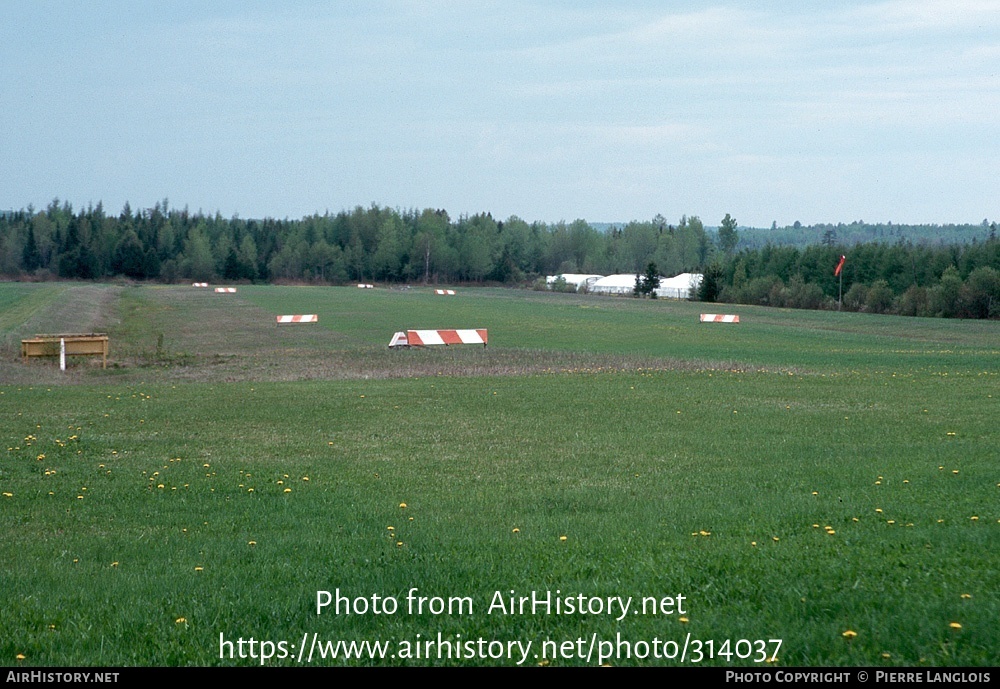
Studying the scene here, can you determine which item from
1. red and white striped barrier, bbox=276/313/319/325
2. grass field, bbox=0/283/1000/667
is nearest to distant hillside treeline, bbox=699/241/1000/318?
red and white striped barrier, bbox=276/313/319/325

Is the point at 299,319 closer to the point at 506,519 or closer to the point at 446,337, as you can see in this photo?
the point at 446,337

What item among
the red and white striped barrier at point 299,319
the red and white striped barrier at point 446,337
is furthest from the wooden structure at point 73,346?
the red and white striped barrier at point 299,319

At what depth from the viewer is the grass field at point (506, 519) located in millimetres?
6039

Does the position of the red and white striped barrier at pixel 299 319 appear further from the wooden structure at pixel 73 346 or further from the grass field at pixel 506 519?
the grass field at pixel 506 519

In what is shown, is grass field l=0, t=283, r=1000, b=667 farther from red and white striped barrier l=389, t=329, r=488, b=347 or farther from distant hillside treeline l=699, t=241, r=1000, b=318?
distant hillside treeline l=699, t=241, r=1000, b=318

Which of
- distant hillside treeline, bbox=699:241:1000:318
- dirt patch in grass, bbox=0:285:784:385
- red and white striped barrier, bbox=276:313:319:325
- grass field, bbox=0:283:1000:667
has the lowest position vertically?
dirt patch in grass, bbox=0:285:784:385

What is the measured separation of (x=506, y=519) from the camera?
1005cm

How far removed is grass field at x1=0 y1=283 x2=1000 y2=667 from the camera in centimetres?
604

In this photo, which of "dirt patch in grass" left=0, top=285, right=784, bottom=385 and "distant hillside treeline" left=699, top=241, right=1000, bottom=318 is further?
"distant hillside treeline" left=699, top=241, right=1000, bottom=318

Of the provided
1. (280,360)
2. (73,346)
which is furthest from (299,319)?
(73,346)

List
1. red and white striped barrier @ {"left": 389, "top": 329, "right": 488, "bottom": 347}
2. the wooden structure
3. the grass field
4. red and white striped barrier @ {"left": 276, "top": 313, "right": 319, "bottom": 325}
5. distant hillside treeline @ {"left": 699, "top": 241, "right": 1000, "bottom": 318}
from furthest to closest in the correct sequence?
distant hillside treeline @ {"left": 699, "top": 241, "right": 1000, "bottom": 318} → red and white striped barrier @ {"left": 276, "top": 313, "right": 319, "bottom": 325} → red and white striped barrier @ {"left": 389, "top": 329, "right": 488, "bottom": 347} → the wooden structure → the grass field

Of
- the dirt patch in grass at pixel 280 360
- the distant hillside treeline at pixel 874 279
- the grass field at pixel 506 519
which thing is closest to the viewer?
the grass field at pixel 506 519
